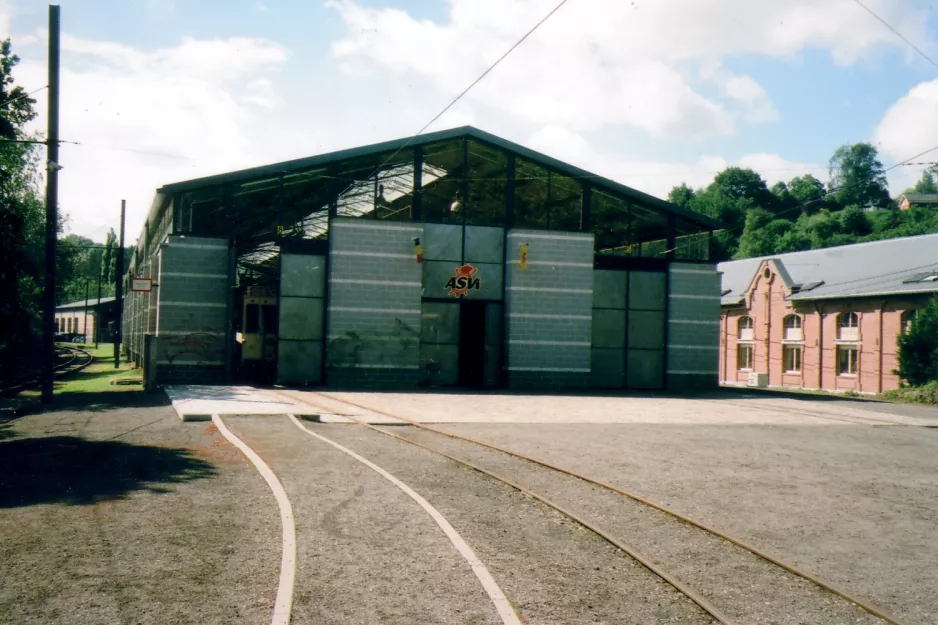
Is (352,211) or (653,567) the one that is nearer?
(653,567)

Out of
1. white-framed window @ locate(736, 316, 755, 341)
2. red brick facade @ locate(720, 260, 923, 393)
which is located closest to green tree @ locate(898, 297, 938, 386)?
red brick facade @ locate(720, 260, 923, 393)

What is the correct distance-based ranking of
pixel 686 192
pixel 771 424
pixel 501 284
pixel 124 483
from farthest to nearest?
pixel 686 192
pixel 501 284
pixel 771 424
pixel 124 483

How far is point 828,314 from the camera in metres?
42.6

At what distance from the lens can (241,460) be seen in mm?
11016

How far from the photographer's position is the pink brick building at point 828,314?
126 ft

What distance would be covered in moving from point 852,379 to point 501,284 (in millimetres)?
22743

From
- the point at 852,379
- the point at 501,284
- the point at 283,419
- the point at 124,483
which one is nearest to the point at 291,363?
the point at 501,284

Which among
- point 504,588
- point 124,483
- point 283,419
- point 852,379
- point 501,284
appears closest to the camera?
point 504,588

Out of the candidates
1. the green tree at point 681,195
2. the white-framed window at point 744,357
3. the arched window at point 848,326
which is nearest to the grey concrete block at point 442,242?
the arched window at point 848,326

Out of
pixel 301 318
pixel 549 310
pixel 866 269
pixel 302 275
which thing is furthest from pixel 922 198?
pixel 301 318

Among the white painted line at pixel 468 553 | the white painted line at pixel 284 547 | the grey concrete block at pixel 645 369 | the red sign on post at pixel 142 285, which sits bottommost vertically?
the white painted line at pixel 468 553

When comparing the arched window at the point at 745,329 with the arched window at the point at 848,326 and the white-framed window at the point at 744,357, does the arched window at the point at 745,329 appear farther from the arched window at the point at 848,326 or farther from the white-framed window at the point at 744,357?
the arched window at the point at 848,326

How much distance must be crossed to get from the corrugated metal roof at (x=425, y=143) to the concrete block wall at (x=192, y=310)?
7.10ft

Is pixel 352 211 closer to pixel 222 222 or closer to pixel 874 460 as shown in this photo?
pixel 222 222
